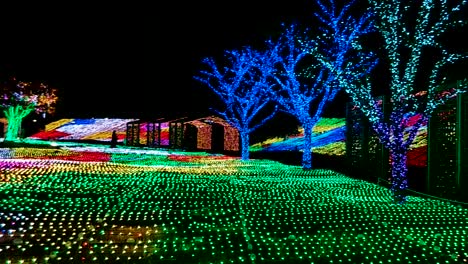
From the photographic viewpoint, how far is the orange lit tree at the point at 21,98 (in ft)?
110

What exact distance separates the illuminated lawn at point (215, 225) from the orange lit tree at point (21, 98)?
2445cm

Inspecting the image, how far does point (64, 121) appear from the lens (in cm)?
5372

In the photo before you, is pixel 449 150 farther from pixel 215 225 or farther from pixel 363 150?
pixel 215 225

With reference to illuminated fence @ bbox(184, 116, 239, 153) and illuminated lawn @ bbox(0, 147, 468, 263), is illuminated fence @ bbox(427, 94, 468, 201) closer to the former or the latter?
illuminated lawn @ bbox(0, 147, 468, 263)

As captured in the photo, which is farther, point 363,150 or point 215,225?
point 363,150

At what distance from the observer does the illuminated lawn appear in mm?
4961

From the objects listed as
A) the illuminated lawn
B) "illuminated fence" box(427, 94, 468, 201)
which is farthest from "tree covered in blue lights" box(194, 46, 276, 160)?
the illuminated lawn

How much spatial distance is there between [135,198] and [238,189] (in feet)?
8.73

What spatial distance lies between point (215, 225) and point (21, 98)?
33781 millimetres

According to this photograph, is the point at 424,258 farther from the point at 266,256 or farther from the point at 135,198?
the point at 135,198

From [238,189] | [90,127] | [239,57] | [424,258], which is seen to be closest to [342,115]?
[239,57]

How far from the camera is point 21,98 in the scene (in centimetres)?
3631

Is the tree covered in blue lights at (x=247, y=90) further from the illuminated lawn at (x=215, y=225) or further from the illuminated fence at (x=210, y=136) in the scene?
the illuminated lawn at (x=215, y=225)

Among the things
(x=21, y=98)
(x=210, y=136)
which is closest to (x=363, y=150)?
(x=210, y=136)
